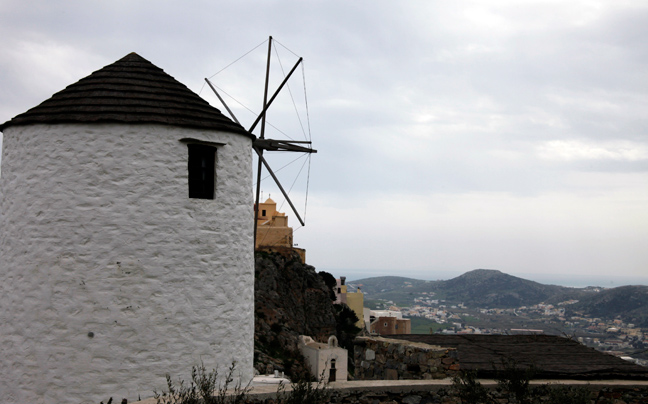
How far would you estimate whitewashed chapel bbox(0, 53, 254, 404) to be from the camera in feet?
26.8

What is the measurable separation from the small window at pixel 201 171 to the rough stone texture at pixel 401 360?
3.55 metres

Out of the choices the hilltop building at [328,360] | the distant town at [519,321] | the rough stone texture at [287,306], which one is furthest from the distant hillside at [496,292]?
the hilltop building at [328,360]

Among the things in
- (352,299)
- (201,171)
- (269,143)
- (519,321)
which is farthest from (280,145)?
(519,321)

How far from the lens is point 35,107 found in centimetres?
905

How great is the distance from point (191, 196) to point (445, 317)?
108370mm

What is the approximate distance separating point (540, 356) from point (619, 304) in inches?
3393

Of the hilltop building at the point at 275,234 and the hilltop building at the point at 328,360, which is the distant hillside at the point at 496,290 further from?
the hilltop building at the point at 328,360

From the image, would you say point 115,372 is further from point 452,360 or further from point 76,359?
point 452,360

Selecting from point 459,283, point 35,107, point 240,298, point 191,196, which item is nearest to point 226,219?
point 191,196

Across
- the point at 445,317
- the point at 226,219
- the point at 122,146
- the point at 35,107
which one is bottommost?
the point at 445,317

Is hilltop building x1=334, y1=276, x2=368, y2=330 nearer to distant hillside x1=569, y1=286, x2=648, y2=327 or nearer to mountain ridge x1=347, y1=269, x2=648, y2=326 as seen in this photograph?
mountain ridge x1=347, y1=269, x2=648, y2=326

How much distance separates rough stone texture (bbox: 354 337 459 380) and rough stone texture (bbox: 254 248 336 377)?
20.2 meters

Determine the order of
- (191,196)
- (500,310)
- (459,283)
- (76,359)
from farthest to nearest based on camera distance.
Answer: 1. (459,283)
2. (500,310)
3. (191,196)
4. (76,359)

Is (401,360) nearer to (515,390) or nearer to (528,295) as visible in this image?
(515,390)
